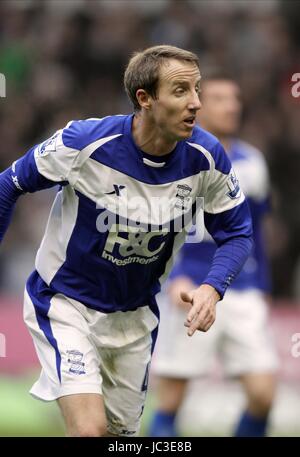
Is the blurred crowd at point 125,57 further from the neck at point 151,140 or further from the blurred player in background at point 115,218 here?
the neck at point 151,140

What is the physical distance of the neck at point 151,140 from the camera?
16.9 feet

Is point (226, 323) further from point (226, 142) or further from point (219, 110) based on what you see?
point (219, 110)

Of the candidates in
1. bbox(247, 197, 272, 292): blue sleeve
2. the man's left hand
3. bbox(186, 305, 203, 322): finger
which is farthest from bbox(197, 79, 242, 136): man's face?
bbox(186, 305, 203, 322): finger

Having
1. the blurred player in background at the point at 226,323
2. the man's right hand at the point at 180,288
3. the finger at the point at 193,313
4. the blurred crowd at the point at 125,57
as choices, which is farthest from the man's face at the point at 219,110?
the blurred crowd at the point at 125,57

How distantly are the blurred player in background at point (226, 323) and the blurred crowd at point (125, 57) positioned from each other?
453 cm

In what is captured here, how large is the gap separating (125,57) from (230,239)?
7.83 m

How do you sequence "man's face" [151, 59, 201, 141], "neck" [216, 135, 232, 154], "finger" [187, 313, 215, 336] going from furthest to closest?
"neck" [216, 135, 232, 154], "man's face" [151, 59, 201, 141], "finger" [187, 313, 215, 336]

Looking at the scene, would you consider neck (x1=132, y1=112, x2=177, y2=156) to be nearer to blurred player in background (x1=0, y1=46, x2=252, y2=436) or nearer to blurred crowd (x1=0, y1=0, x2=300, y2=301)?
blurred player in background (x1=0, y1=46, x2=252, y2=436)

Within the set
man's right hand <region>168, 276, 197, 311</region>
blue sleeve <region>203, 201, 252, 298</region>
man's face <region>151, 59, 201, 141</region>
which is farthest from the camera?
man's right hand <region>168, 276, 197, 311</region>

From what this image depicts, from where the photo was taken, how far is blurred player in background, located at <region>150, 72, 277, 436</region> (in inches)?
292

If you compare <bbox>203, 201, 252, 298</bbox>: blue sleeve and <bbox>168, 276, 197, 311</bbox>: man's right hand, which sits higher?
<bbox>203, 201, 252, 298</bbox>: blue sleeve

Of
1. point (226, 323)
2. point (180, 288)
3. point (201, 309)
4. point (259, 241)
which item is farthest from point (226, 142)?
point (201, 309)

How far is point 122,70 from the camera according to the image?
12.8 meters

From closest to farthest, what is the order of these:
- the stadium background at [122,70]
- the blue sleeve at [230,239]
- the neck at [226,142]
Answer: the blue sleeve at [230,239]
the neck at [226,142]
the stadium background at [122,70]
